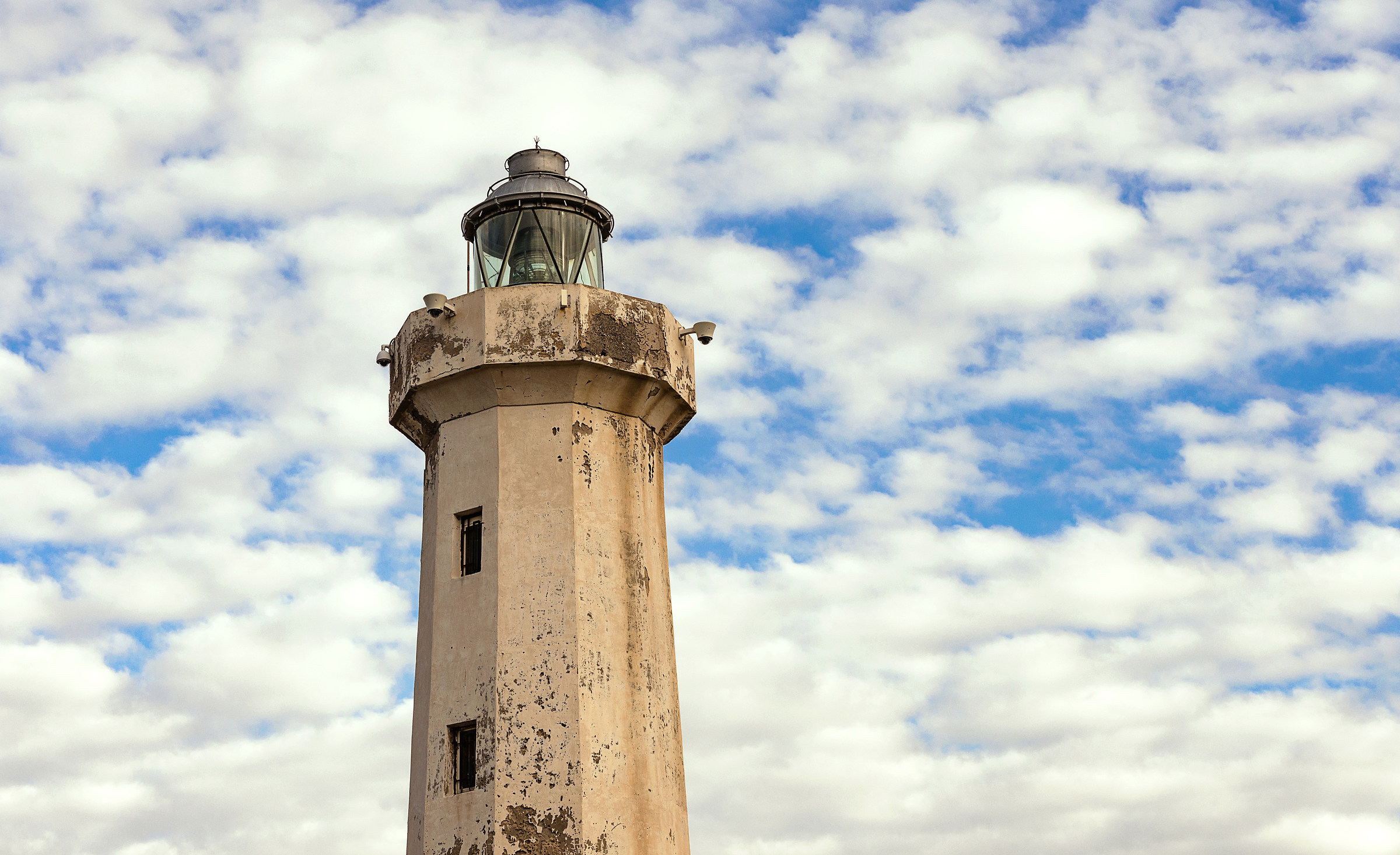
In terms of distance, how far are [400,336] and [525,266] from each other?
187cm

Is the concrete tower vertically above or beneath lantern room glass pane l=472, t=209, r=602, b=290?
beneath

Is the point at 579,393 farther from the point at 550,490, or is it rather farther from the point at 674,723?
the point at 674,723

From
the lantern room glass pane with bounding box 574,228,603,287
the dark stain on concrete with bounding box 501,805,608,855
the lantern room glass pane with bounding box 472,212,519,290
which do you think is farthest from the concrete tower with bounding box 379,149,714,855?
the lantern room glass pane with bounding box 574,228,603,287

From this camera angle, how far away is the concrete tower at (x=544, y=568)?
16.7m

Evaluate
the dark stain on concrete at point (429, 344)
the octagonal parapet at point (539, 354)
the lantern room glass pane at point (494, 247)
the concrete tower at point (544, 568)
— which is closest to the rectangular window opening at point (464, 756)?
the concrete tower at point (544, 568)

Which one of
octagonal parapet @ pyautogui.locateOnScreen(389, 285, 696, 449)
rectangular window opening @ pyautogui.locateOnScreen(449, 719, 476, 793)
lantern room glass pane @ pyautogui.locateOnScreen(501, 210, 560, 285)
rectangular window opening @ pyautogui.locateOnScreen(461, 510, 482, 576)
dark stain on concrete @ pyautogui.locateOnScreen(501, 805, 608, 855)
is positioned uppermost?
lantern room glass pane @ pyautogui.locateOnScreen(501, 210, 560, 285)

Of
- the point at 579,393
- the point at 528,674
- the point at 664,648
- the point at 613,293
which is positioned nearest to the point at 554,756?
the point at 528,674

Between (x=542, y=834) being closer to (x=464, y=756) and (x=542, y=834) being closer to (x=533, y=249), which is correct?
(x=464, y=756)

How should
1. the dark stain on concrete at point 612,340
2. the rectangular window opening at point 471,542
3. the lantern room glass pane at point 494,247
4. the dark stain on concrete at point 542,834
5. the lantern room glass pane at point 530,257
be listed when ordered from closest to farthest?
the dark stain on concrete at point 542,834 → the rectangular window opening at point 471,542 → the dark stain on concrete at point 612,340 → the lantern room glass pane at point 530,257 → the lantern room glass pane at point 494,247

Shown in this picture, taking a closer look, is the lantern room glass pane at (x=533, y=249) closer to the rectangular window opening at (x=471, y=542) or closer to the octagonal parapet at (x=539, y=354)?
the octagonal parapet at (x=539, y=354)

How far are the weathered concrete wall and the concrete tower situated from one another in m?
0.02

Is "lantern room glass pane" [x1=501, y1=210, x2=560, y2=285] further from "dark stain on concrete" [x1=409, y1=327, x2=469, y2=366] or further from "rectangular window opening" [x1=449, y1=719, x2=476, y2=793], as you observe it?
"rectangular window opening" [x1=449, y1=719, x2=476, y2=793]

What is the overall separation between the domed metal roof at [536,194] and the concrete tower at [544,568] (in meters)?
0.15

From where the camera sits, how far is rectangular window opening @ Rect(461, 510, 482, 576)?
18.0m
